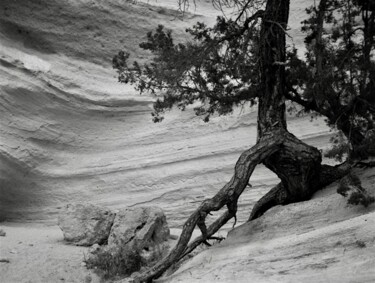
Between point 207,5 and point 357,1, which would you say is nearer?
point 357,1

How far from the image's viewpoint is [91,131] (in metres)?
13.7

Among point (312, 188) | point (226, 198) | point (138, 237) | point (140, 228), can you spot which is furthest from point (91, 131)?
point (312, 188)

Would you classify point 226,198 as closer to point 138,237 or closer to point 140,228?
point 138,237

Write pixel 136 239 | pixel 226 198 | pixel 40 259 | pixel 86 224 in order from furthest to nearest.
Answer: pixel 86 224, pixel 40 259, pixel 136 239, pixel 226 198

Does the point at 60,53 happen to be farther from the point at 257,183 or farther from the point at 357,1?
the point at 357,1

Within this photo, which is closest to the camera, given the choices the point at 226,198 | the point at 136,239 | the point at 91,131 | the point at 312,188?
the point at 226,198

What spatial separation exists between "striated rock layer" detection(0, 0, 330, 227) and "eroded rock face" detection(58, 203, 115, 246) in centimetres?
188

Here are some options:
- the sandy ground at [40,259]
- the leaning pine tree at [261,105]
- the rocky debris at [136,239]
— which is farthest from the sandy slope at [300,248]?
the sandy ground at [40,259]

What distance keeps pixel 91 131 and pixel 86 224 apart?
3.38 meters

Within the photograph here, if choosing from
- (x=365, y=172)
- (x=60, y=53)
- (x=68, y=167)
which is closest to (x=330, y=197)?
(x=365, y=172)

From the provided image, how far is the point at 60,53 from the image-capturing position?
45.7ft

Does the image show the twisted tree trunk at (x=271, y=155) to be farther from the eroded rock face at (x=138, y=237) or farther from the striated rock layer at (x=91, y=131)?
the striated rock layer at (x=91, y=131)

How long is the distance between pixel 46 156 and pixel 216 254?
7.77m

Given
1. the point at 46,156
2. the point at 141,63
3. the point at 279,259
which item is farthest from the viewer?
the point at 141,63
